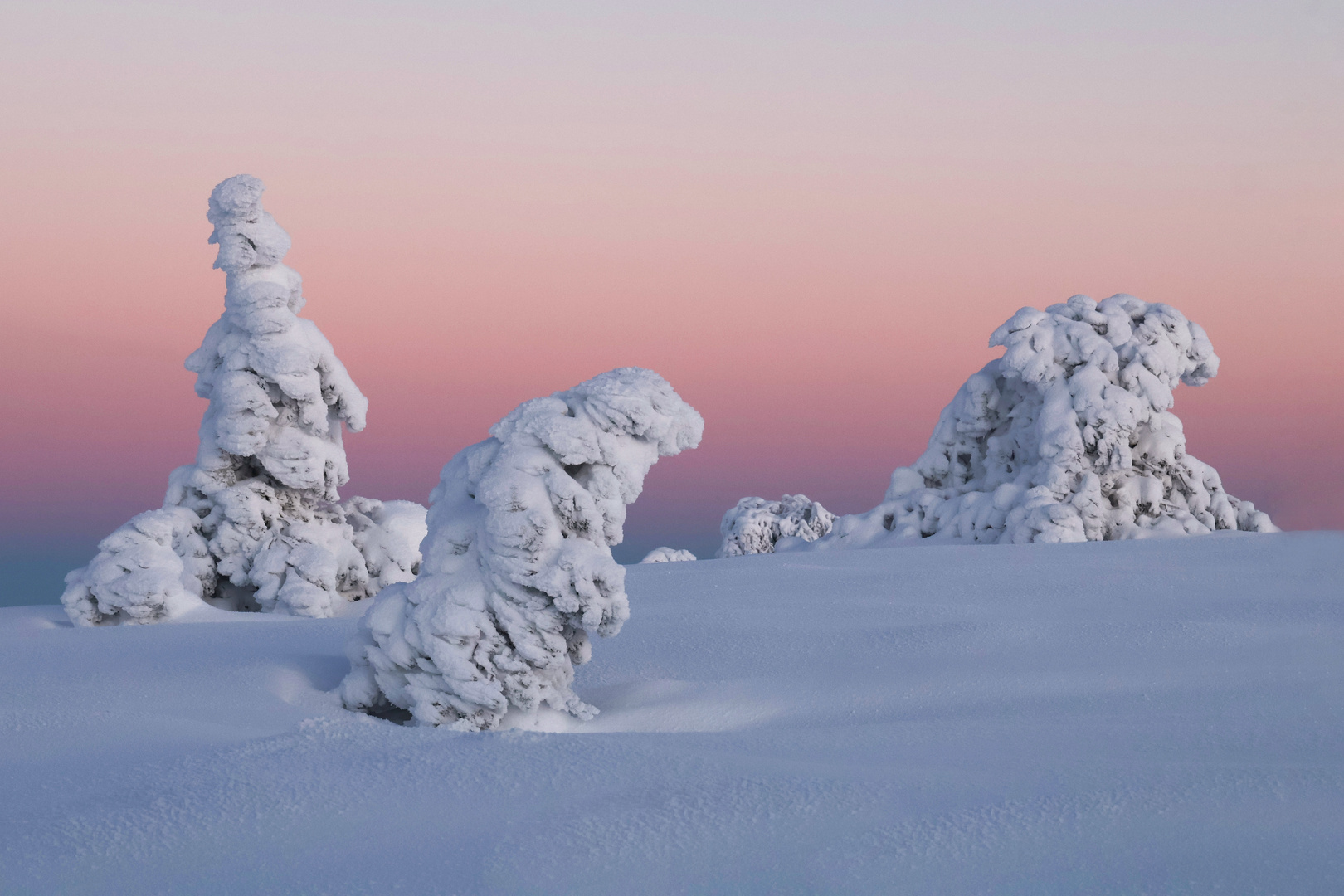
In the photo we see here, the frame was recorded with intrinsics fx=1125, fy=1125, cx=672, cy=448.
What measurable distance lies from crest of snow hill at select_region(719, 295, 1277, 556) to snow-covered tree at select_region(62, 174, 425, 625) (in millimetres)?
4683

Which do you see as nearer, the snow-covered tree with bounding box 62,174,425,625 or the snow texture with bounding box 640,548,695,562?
the snow-covered tree with bounding box 62,174,425,625

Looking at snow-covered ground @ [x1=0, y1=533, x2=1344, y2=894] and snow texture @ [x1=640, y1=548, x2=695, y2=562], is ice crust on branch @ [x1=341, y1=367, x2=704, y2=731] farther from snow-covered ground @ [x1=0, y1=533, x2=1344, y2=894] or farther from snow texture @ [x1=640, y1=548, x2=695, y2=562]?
snow texture @ [x1=640, y1=548, x2=695, y2=562]

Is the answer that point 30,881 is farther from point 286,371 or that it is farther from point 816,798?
point 286,371

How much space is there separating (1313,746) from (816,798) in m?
1.44

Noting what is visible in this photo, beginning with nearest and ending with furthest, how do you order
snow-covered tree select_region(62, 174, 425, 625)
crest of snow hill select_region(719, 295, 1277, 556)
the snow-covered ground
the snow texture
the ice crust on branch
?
the snow-covered ground → the ice crust on branch → snow-covered tree select_region(62, 174, 425, 625) → crest of snow hill select_region(719, 295, 1277, 556) → the snow texture

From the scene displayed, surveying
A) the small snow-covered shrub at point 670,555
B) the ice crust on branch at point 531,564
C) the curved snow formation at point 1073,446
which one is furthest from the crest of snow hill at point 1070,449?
the ice crust on branch at point 531,564

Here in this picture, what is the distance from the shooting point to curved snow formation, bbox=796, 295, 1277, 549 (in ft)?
29.7

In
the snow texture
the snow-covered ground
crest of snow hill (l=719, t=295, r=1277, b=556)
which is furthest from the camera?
the snow texture

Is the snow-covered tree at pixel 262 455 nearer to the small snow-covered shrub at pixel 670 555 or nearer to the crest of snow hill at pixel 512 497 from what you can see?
the crest of snow hill at pixel 512 497

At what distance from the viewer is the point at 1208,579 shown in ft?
19.1

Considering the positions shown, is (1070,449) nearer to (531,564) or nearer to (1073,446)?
(1073,446)

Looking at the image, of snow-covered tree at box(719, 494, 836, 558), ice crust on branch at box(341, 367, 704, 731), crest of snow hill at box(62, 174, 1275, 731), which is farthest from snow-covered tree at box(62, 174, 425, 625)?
snow-covered tree at box(719, 494, 836, 558)

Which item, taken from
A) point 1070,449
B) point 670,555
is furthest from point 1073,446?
point 670,555

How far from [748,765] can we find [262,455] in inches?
214
